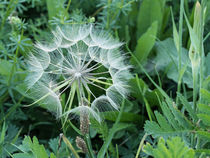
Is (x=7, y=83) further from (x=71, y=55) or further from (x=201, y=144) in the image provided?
(x=201, y=144)

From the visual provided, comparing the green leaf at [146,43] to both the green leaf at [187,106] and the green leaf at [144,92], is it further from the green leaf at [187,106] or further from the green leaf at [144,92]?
the green leaf at [187,106]

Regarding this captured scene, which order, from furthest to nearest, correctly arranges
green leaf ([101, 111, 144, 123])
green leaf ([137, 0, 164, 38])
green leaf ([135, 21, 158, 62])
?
green leaf ([137, 0, 164, 38]), green leaf ([135, 21, 158, 62]), green leaf ([101, 111, 144, 123])

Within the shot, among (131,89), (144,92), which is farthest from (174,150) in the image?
(131,89)

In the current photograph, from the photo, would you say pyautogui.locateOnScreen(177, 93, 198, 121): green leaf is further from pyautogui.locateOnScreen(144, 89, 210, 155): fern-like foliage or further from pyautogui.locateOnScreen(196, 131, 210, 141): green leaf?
pyautogui.locateOnScreen(196, 131, 210, 141): green leaf

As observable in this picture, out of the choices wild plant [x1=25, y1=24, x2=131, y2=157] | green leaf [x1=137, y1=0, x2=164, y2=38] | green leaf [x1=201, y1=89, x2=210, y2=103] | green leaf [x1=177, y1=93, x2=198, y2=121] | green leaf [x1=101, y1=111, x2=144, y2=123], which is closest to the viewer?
green leaf [x1=201, y1=89, x2=210, y2=103]

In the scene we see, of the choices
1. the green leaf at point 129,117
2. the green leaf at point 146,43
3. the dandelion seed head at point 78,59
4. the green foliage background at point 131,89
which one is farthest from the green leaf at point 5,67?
the green leaf at point 146,43

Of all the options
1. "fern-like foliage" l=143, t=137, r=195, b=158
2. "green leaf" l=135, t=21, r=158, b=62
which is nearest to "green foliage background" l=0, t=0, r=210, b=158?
"green leaf" l=135, t=21, r=158, b=62

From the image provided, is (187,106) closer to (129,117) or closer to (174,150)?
(174,150)
